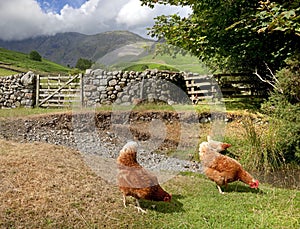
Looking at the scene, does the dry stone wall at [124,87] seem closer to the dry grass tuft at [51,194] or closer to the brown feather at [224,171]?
the dry grass tuft at [51,194]

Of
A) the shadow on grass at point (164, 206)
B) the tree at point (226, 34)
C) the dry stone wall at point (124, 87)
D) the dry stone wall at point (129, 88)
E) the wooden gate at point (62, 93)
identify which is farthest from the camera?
the wooden gate at point (62, 93)

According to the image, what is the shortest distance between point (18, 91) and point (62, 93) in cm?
276

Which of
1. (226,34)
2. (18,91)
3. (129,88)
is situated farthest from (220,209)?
(18,91)

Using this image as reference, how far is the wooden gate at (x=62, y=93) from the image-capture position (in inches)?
654

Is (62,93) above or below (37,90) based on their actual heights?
below

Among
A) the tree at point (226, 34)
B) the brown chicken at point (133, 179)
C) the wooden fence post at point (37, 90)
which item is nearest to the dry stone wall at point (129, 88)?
the tree at point (226, 34)

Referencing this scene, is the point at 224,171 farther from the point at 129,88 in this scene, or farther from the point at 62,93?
the point at 62,93

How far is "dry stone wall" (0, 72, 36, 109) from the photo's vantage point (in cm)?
1769

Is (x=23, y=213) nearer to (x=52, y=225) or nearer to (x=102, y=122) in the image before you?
(x=52, y=225)

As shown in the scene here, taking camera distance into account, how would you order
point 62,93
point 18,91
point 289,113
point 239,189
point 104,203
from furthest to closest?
point 18,91, point 62,93, point 289,113, point 239,189, point 104,203

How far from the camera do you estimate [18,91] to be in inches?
711

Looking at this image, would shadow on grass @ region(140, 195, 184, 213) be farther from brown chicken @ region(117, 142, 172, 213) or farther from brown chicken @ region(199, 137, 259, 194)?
brown chicken @ region(199, 137, 259, 194)

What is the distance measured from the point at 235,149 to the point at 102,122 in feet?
20.4

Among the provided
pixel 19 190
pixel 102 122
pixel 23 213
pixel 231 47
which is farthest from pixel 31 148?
pixel 231 47
